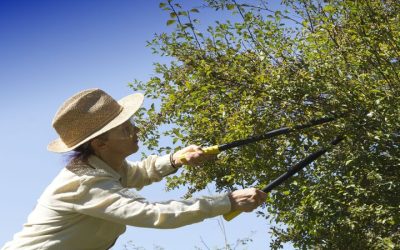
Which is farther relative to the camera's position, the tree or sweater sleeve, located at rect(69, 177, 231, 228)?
the tree

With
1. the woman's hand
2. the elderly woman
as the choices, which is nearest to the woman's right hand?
the elderly woman

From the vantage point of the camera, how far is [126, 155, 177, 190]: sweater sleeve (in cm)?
457

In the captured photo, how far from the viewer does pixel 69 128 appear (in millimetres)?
3924

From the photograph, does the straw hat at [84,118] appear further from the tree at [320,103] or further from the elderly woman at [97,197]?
the tree at [320,103]

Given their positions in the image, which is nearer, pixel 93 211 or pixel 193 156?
pixel 93 211

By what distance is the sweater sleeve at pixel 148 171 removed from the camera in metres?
4.57

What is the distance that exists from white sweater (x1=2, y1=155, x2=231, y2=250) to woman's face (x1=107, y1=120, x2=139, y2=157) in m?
0.16

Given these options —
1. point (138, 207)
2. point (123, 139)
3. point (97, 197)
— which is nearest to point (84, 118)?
point (123, 139)

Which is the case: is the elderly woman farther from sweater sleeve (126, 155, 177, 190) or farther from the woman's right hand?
sweater sleeve (126, 155, 177, 190)

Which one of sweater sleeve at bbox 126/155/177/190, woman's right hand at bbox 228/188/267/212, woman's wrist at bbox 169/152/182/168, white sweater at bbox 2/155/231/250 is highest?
woman's wrist at bbox 169/152/182/168

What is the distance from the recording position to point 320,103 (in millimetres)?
5875

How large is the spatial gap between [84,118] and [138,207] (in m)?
0.86

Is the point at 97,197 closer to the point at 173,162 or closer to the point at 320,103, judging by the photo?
the point at 173,162

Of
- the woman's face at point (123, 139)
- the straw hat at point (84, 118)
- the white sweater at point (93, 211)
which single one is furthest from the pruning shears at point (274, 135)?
the straw hat at point (84, 118)
